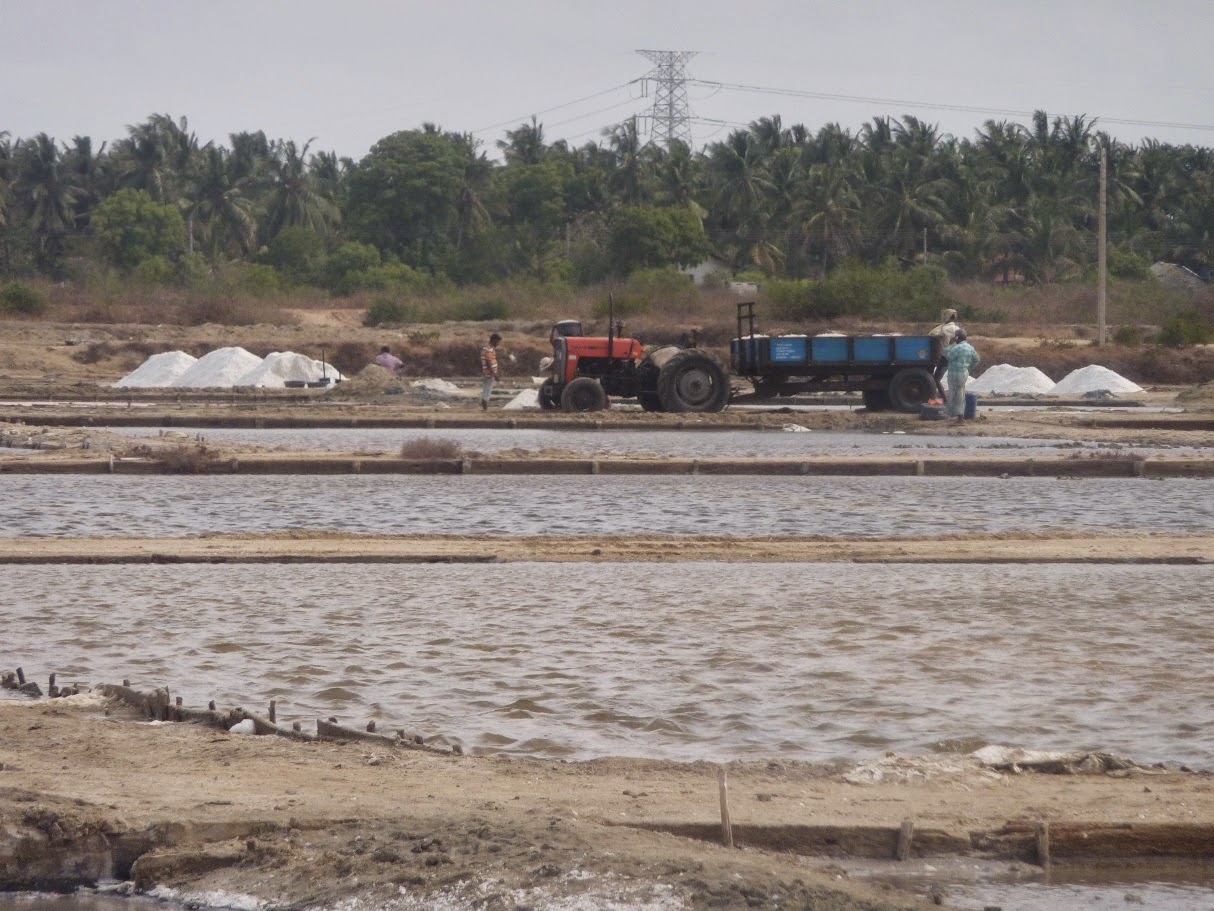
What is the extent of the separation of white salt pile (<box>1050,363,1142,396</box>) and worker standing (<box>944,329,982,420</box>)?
11.4 metres

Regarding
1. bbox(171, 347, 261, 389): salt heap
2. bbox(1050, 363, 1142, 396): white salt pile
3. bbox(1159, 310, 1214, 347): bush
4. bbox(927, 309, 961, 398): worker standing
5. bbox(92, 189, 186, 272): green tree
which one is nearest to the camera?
bbox(927, 309, 961, 398): worker standing

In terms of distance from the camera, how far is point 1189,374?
4388 centimetres

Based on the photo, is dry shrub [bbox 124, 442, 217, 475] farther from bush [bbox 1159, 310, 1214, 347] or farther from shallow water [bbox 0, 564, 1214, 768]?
bush [bbox 1159, 310, 1214, 347]

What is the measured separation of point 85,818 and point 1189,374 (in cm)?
4273

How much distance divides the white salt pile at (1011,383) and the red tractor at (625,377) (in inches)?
471

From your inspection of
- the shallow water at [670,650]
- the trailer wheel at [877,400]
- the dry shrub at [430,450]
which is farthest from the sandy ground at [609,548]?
the trailer wheel at [877,400]

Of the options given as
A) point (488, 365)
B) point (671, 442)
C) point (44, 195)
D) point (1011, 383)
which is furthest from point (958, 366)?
point (44, 195)

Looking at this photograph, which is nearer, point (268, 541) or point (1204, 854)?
point (1204, 854)

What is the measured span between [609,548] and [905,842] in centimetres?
761

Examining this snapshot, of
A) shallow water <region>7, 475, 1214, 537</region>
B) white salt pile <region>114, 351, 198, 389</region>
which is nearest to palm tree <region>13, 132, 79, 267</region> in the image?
white salt pile <region>114, 351, 198, 389</region>

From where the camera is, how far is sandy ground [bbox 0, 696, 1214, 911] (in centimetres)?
449

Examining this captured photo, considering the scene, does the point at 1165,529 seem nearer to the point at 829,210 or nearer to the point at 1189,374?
the point at 1189,374

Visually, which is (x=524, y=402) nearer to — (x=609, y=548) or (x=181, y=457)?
(x=181, y=457)

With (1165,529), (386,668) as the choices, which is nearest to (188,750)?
(386,668)
